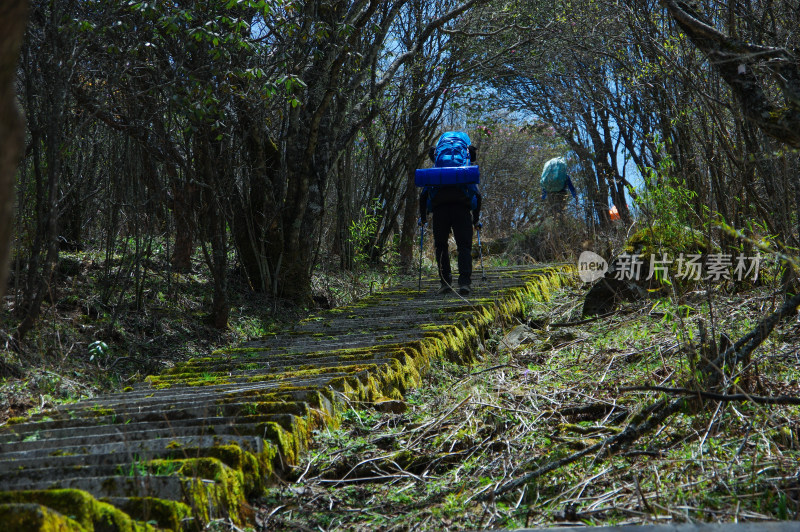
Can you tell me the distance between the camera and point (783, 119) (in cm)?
→ 284

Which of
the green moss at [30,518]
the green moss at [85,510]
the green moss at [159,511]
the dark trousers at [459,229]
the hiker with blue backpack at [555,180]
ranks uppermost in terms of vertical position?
the hiker with blue backpack at [555,180]

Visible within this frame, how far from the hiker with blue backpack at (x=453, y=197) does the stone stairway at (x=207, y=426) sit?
118 cm

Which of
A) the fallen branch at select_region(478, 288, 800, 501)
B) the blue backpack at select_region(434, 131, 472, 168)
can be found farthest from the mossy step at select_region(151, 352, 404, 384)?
the blue backpack at select_region(434, 131, 472, 168)

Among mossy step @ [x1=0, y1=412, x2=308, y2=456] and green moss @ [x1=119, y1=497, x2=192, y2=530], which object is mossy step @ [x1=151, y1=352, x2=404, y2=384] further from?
green moss @ [x1=119, y1=497, x2=192, y2=530]

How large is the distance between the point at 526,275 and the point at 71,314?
496 centimetres

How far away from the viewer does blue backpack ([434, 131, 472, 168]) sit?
730 cm

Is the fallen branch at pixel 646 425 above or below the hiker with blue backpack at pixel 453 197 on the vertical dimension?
below

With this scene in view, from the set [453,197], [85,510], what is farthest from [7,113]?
[453,197]

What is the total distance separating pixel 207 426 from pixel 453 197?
450 centimetres

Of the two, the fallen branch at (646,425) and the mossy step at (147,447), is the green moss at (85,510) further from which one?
the fallen branch at (646,425)

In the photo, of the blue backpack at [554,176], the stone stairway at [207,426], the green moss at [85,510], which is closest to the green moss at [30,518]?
the stone stairway at [207,426]

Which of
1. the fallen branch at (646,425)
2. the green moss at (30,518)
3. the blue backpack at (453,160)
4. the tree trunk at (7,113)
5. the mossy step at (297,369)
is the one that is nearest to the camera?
the tree trunk at (7,113)

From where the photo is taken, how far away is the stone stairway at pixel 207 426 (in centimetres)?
229

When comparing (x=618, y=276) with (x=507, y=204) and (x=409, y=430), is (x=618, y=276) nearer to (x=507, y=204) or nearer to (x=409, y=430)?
(x=409, y=430)
